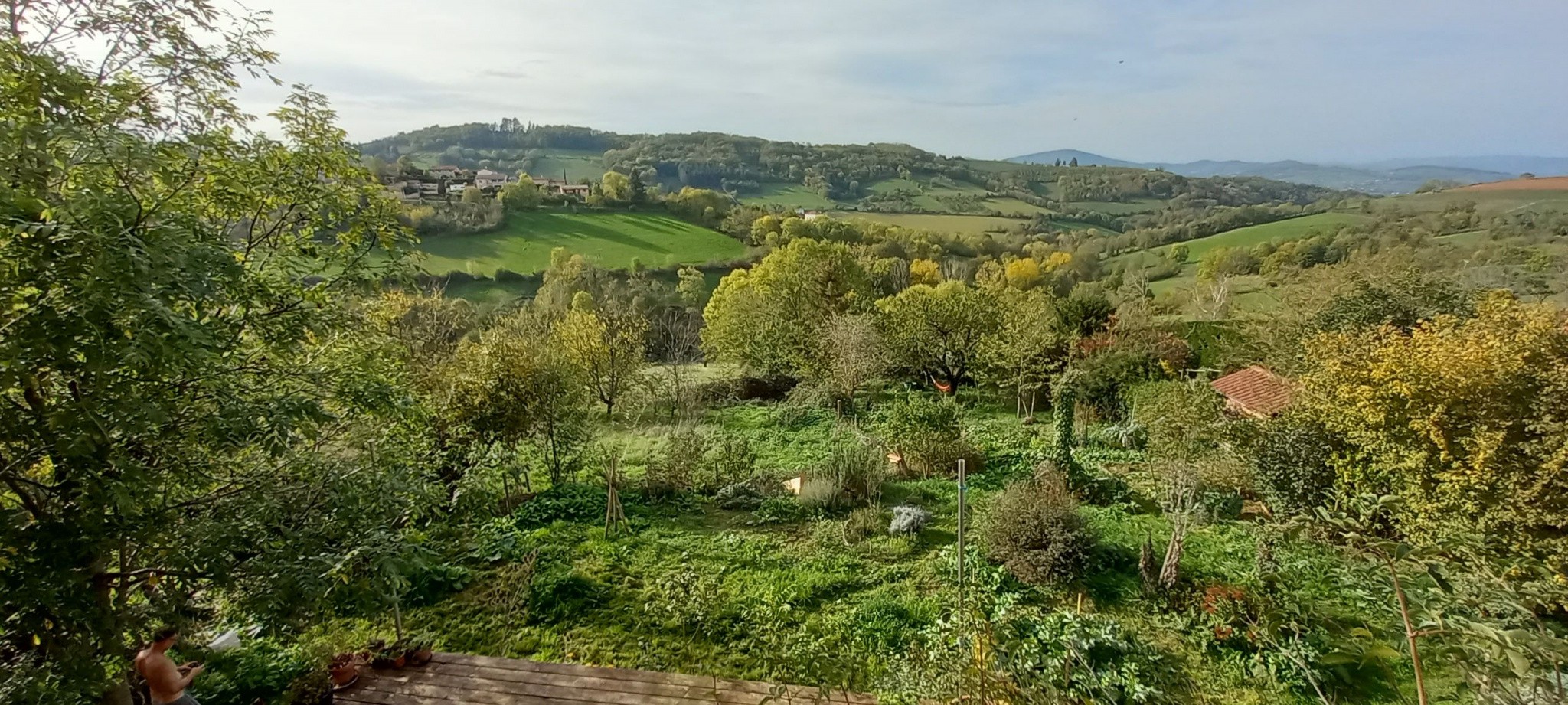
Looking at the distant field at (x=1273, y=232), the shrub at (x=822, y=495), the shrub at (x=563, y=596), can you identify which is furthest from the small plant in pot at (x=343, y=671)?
the distant field at (x=1273, y=232)

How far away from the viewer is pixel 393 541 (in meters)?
4.26

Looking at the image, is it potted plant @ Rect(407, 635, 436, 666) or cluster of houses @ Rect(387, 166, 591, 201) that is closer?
potted plant @ Rect(407, 635, 436, 666)

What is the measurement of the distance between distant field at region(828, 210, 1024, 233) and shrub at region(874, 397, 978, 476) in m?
49.8

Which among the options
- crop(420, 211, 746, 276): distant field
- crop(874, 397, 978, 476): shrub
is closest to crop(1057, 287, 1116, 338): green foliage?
crop(874, 397, 978, 476): shrub

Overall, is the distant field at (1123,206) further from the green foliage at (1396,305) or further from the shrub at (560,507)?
the shrub at (560,507)

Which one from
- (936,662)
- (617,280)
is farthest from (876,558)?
(617,280)

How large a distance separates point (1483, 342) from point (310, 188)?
11.9 meters

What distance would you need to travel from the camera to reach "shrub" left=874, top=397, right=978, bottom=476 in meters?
12.9

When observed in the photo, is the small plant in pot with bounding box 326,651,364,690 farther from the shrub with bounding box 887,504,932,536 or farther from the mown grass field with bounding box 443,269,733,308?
the mown grass field with bounding box 443,269,733,308

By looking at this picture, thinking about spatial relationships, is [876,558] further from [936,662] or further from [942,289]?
[942,289]

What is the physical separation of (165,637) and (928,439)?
11.0 meters

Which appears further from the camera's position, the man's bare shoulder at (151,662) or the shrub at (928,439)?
the shrub at (928,439)

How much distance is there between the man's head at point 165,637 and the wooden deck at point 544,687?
4.75 ft

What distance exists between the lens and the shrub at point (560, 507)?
1047cm
